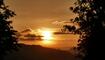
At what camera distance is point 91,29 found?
5784 cm

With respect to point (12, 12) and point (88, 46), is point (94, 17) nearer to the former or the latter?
point (88, 46)

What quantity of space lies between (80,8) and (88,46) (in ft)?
18.1

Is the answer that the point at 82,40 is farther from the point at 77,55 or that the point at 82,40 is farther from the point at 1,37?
the point at 1,37

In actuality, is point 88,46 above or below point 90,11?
below

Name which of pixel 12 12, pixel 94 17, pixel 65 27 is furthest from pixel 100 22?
pixel 12 12

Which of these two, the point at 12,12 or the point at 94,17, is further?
the point at 12,12

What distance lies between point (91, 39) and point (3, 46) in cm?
1224

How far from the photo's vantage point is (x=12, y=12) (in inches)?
2442

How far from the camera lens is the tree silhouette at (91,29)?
5641 centimetres

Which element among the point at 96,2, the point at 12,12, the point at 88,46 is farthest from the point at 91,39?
the point at 12,12

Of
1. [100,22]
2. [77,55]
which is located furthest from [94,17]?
[77,55]

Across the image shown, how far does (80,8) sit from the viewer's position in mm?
59562

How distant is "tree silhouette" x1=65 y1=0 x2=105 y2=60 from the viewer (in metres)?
56.4

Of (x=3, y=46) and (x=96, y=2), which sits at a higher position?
(x=96, y=2)
